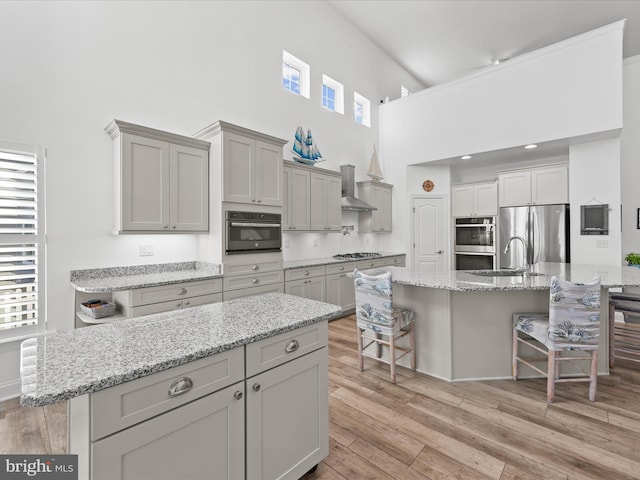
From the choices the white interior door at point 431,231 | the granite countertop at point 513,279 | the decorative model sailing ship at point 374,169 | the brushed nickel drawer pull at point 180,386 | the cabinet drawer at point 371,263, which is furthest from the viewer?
the white interior door at point 431,231

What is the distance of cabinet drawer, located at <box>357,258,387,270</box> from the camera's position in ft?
17.1

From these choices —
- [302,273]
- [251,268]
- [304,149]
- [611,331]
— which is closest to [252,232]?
[251,268]

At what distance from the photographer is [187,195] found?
327 centimetres

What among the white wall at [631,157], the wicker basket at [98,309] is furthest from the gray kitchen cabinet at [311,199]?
the white wall at [631,157]

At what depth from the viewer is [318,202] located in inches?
192

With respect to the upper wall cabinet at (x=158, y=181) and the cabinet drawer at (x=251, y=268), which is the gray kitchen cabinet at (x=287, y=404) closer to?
the cabinet drawer at (x=251, y=268)

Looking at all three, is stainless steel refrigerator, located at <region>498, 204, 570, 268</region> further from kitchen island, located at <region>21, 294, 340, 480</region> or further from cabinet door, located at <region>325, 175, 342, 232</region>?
kitchen island, located at <region>21, 294, 340, 480</region>

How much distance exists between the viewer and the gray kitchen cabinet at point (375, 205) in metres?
5.93

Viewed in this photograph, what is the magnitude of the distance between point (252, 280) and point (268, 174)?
1306 millimetres

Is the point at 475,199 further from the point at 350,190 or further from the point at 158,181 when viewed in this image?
the point at 158,181

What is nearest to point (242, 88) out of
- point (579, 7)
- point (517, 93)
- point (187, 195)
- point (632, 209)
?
point (187, 195)

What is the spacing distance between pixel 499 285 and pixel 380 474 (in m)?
1.65

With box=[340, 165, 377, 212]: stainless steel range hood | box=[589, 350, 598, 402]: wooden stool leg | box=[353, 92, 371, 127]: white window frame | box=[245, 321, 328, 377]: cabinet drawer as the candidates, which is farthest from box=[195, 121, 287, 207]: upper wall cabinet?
box=[589, 350, 598, 402]: wooden stool leg

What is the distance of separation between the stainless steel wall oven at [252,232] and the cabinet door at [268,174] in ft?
0.66
